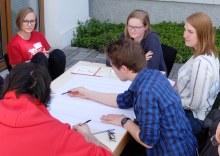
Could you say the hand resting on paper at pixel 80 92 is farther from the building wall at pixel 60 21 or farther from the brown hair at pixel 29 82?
the building wall at pixel 60 21

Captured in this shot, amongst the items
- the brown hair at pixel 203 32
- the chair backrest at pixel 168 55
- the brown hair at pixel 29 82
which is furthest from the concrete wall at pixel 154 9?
the brown hair at pixel 29 82

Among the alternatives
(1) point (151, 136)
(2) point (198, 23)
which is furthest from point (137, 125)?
(2) point (198, 23)

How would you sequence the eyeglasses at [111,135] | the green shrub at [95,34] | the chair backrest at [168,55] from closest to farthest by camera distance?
the eyeglasses at [111,135] < the chair backrest at [168,55] < the green shrub at [95,34]

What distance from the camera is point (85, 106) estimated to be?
2430mm

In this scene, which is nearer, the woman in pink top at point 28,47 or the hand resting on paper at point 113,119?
the hand resting on paper at point 113,119

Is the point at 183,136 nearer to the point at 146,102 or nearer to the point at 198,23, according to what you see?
the point at 146,102

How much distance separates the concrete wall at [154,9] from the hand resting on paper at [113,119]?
533cm

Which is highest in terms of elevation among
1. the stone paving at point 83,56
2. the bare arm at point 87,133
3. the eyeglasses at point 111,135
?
the bare arm at point 87,133

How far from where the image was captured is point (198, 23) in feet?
9.16

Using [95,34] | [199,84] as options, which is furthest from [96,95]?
[95,34]

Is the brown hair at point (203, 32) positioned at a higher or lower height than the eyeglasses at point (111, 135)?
higher

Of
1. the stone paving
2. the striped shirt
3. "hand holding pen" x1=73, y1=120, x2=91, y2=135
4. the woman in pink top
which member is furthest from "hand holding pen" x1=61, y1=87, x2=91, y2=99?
the stone paving

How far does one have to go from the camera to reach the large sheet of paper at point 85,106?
221 cm

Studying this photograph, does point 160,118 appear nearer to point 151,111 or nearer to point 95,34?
point 151,111
